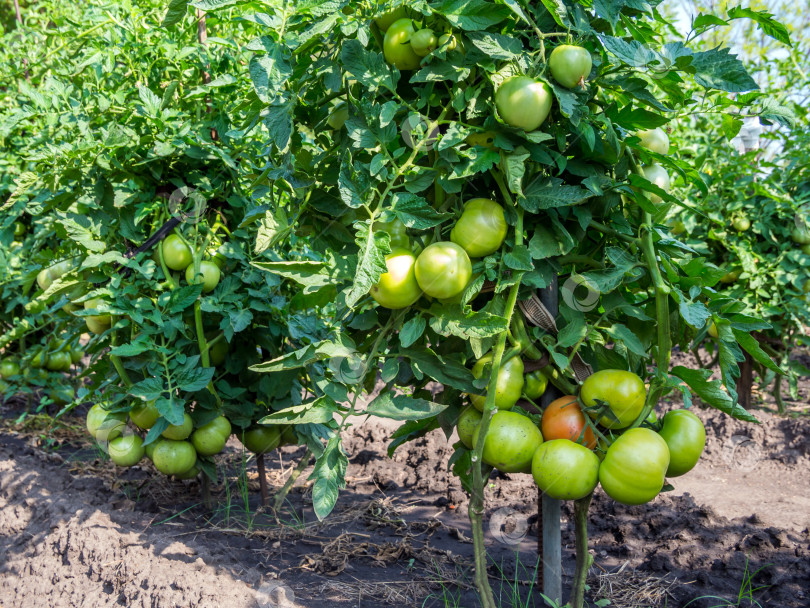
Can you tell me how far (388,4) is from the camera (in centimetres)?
141

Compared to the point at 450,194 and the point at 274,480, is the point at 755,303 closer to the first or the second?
the point at 274,480

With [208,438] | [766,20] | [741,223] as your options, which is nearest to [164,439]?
[208,438]

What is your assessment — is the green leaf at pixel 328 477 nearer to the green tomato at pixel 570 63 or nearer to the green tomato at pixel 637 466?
the green tomato at pixel 637 466

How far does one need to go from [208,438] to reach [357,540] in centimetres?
74

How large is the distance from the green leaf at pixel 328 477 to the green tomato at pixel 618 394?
568 mm

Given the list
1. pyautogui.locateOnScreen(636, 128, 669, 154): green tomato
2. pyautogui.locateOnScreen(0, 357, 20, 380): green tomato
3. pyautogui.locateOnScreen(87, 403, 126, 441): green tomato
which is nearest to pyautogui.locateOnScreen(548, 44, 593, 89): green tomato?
pyautogui.locateOnScreen(636, 128, 669, 154): green tomato

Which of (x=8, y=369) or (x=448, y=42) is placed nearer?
(x=448, y=42)

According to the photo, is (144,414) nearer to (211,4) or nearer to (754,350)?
(211,4)

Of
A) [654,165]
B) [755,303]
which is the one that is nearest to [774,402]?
[755,303]

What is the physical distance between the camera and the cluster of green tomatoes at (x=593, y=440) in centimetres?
130

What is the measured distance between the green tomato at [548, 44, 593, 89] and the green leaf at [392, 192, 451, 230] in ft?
1.20

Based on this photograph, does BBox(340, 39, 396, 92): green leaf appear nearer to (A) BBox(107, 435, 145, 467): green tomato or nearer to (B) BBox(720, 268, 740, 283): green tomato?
(A) BBox(107, 435, 145, 467): green tomato

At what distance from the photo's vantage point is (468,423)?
1.56 m

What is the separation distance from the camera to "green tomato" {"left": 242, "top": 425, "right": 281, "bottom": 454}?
2666 millimetres
